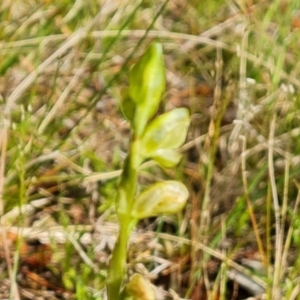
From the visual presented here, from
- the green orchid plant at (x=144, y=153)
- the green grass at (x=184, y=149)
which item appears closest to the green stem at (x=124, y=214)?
the green orchid plant at (x=144, y=153)

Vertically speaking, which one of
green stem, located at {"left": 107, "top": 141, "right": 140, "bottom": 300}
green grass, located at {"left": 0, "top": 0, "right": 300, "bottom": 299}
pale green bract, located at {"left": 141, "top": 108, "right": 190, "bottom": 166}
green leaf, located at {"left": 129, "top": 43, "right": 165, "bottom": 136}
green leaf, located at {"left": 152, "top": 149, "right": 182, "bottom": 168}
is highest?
green leaf, located at {"left": 129, "top": 43, "right": 165, "bottom": 136}

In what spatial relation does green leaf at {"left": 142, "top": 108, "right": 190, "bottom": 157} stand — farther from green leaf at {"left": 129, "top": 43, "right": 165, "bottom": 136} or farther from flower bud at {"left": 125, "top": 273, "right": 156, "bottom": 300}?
flower bud at {"left": 125, "top": 273, "right": 156, "bottom": 300}

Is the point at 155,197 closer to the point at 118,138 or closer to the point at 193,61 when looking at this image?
the point at 118,138

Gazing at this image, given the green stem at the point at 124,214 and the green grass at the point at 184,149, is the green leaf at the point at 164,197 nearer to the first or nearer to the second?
the green stem at the point at 124,214

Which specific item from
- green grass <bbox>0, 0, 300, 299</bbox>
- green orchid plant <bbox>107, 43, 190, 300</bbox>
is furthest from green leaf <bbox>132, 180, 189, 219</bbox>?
green grass <bbox>0, 0, 300, 299</bbox>

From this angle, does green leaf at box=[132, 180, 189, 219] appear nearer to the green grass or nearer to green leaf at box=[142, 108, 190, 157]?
green leaf at box=[142, 108, 190, 157]

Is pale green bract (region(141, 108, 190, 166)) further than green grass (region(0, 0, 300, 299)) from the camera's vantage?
No

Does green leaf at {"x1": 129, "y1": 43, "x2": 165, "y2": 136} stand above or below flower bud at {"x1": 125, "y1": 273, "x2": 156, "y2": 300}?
above

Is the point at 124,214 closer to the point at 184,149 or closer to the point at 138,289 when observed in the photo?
the point at 138,289
